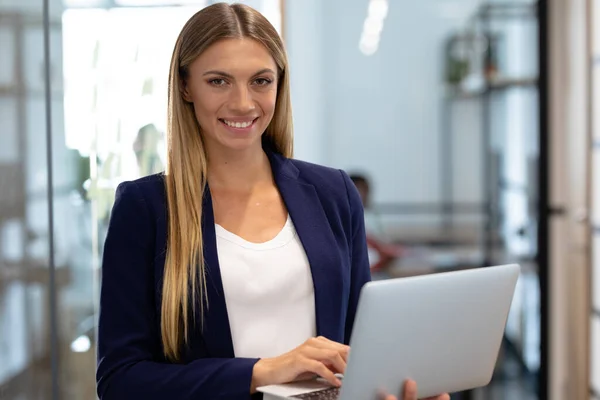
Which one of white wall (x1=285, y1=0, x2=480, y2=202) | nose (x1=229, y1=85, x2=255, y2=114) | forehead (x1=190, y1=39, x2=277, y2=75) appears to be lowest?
nose (x1=229, y1=85, x2=255, y2=114)

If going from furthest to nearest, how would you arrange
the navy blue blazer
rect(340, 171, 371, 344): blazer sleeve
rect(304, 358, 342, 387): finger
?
rect(340, 171, 371, 344): blazer sleeve < the navy blue blazer < rect(304, 358, 342, 387): finger

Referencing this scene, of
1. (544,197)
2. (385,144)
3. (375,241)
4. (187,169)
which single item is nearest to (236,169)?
(187,169)

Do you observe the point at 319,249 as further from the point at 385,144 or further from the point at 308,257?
the point at 385,144

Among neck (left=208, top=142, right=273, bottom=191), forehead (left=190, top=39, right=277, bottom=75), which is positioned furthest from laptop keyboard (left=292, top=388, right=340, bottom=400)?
forehead (left=190, top=39, right=277, bottom=75)

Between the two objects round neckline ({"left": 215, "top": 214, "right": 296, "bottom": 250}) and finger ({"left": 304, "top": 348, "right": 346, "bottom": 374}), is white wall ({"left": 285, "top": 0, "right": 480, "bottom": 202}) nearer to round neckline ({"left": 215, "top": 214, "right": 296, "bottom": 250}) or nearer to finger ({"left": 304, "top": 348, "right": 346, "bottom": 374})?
round neckline ({"left": 215, "top": 214, "right": 296, "bottom": 250})

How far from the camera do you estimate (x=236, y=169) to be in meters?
1.68

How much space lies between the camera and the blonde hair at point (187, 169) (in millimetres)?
1519

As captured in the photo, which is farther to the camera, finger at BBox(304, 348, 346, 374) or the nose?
the nose

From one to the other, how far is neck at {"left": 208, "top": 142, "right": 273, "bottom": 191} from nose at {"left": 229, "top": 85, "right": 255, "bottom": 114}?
0.48 ft

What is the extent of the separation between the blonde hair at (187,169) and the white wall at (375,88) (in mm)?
4006

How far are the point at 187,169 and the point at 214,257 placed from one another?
0.56 feet

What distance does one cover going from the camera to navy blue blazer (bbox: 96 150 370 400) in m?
1.49

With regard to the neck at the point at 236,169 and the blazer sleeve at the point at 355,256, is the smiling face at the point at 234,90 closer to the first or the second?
the neck at the point at 236,169

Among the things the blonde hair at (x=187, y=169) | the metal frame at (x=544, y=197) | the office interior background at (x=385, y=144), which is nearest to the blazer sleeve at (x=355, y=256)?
the blonde hair at (x=187, y=169)
